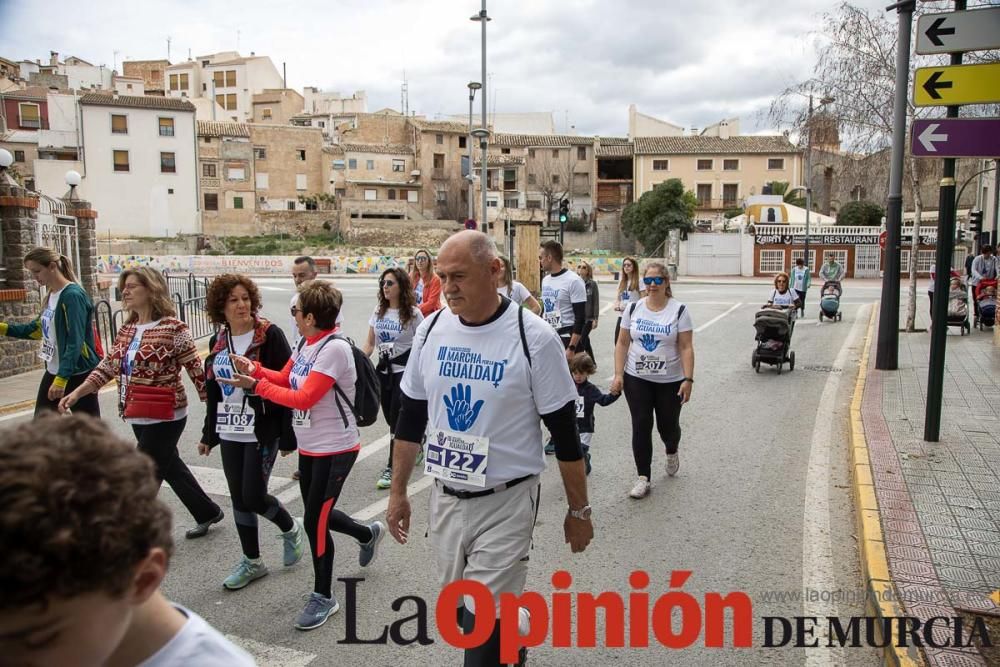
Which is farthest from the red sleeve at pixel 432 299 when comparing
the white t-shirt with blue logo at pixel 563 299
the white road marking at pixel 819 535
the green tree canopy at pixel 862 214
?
the green tree canopy at pixel 862 214

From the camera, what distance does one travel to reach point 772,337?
12.0 metres

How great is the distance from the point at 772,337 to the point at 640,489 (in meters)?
6.78

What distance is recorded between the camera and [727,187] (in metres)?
67.0

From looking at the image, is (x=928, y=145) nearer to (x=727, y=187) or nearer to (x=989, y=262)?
(x=989, y=262)

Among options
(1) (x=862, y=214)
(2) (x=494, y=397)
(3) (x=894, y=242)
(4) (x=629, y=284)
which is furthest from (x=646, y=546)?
(1) (x=862, y=214)

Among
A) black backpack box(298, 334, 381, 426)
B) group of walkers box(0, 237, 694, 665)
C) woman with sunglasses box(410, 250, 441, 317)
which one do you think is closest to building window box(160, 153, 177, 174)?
woman with sunglasses box(410, 250, 441, 317)

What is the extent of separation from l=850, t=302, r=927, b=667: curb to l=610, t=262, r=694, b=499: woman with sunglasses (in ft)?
4.84

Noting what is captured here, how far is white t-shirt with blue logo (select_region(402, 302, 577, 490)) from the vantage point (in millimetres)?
3016

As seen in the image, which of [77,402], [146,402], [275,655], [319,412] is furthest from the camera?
[77,402]

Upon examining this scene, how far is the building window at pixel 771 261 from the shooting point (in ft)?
146

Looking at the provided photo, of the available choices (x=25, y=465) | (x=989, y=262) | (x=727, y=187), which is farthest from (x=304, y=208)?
(x=25, y=465)

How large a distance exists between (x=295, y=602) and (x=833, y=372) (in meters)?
10.1

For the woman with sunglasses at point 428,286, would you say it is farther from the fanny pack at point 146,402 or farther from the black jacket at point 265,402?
the fanny pack at point 146,402

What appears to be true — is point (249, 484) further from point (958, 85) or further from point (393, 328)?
point (958, 85)
